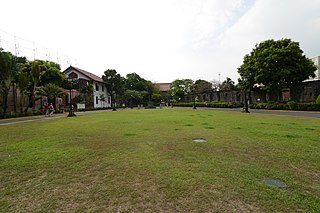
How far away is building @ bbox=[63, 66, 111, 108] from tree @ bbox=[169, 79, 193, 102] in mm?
18572

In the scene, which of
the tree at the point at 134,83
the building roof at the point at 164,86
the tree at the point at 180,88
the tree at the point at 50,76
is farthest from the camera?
the building roof at the point at 164,86

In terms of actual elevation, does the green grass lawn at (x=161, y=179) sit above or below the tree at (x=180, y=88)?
below

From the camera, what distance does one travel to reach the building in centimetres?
3722

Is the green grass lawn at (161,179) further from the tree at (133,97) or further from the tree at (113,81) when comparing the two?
the tree at (133,97)

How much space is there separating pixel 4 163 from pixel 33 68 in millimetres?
23033

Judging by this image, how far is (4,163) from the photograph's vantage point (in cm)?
388

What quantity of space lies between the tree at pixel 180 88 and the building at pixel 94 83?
18.6 meters

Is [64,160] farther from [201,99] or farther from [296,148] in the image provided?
[201,99]

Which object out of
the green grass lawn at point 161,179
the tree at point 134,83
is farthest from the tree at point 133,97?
the green grass lawn at point 161,179

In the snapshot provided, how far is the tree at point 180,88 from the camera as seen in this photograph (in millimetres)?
52528

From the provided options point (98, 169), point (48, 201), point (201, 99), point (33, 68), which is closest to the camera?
point (48, 201)

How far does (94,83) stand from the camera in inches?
1558

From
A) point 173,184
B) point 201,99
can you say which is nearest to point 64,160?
point 173,184

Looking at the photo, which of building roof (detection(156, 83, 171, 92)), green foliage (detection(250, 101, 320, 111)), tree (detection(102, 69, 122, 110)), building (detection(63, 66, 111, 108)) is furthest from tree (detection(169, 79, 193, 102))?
green foliage (detection(250, 101, 320, 111))
